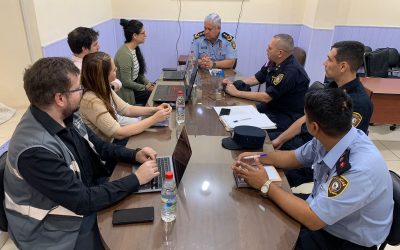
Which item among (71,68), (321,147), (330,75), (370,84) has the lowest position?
(370,84)

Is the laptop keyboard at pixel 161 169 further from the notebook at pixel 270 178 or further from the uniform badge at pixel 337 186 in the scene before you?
the uniform badge at pixel 337 186

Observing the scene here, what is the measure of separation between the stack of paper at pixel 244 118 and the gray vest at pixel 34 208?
40.1 inches

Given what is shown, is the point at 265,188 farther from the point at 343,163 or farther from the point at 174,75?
the point at 174,75

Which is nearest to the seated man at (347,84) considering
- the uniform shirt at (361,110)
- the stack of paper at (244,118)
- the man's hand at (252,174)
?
the uniform shirt at (361,110)

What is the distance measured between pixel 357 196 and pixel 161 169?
0.81 m

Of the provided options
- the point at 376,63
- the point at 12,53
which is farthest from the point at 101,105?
the point at 376,63

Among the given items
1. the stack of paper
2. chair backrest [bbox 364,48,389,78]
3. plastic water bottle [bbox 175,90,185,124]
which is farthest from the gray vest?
chair backrest [bbox 364,48,389,78]

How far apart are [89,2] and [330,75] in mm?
2900

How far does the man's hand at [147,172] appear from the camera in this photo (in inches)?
49.6

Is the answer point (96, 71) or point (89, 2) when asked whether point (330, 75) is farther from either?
point (89, 2)

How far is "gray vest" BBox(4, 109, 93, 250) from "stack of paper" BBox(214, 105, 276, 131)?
1.02 meters

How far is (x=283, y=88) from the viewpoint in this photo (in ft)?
7.54

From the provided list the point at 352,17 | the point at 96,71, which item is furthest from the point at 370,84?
the point at 96,71

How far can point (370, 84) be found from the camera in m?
3.34
